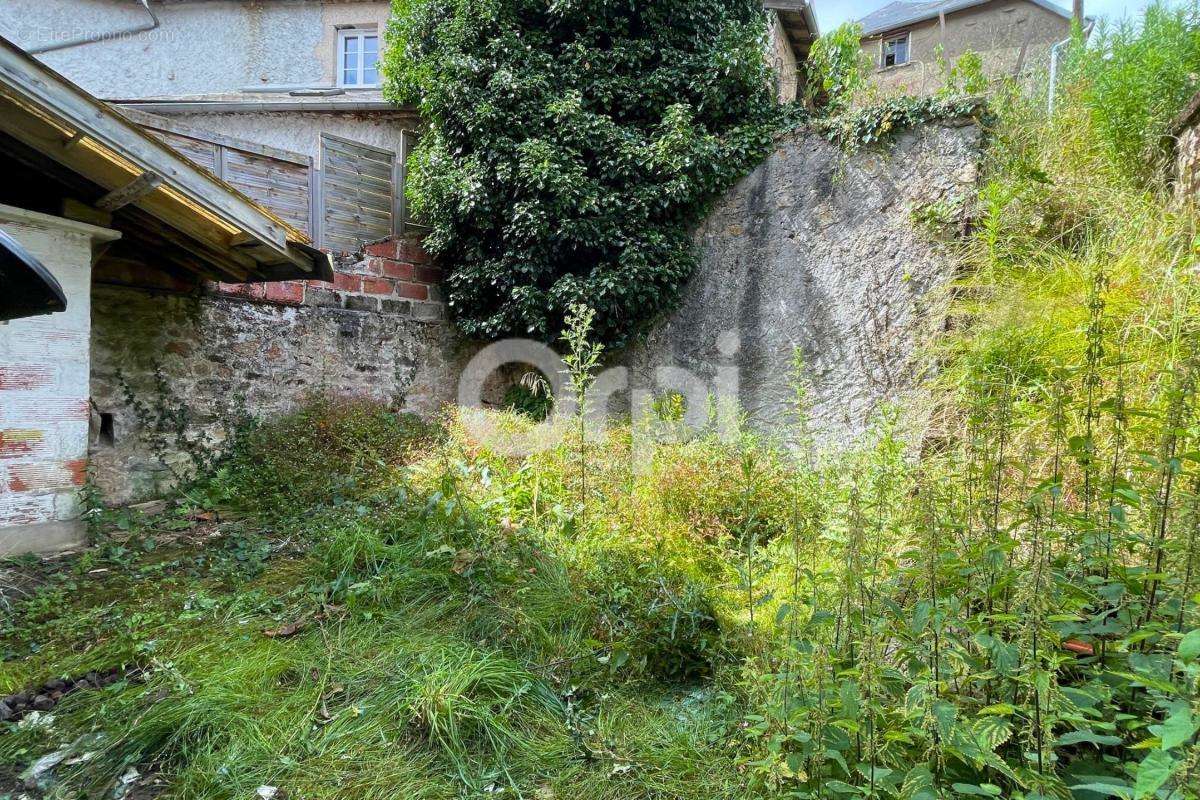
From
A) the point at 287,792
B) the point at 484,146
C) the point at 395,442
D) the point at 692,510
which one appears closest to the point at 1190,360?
the point at 692,510

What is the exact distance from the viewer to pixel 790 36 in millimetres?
10547

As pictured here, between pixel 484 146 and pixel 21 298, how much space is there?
5.23 metres

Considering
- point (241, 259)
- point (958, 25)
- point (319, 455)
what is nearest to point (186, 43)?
point (241, 259)

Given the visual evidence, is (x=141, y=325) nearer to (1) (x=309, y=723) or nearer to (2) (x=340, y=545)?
(2) (x=340, y=545)

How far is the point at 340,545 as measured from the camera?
11.8 feet

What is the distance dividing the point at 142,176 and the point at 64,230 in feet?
2.09

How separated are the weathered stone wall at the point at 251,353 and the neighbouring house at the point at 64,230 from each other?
0.81m

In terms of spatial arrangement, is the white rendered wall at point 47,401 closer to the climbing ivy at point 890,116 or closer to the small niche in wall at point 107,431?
the small niche in wall at point 107,431

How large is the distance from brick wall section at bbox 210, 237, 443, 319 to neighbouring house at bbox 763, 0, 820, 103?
5399mm

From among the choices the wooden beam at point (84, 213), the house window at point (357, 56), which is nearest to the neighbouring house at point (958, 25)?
the house window at point (357, 56)

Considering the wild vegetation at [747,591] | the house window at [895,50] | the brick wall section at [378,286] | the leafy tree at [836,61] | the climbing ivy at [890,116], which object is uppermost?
the house window at [895,50]

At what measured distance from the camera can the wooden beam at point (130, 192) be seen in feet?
12.1

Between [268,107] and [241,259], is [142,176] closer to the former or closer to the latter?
[241,259]

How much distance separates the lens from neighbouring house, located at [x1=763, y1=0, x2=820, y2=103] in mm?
9051
